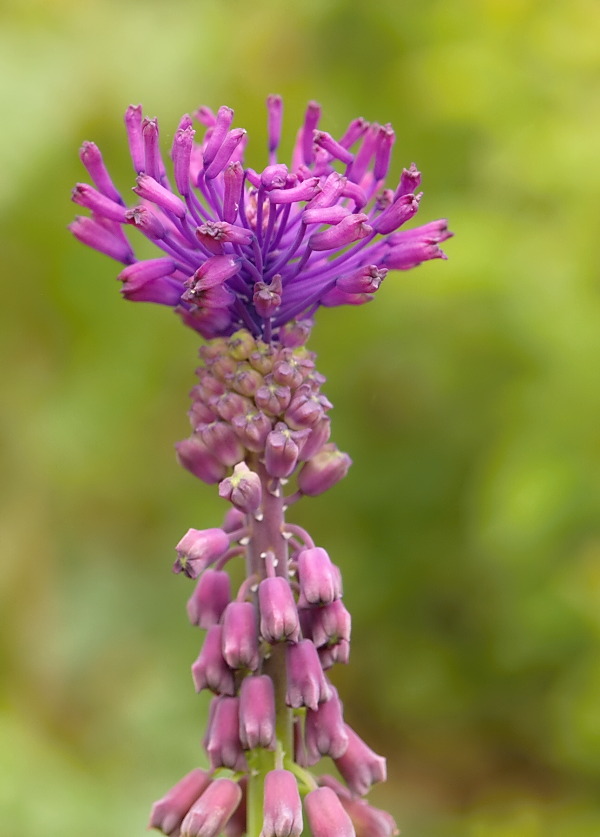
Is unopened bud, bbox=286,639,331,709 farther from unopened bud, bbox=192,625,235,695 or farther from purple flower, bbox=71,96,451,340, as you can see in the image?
purple flower, bbox=71,96,451,340

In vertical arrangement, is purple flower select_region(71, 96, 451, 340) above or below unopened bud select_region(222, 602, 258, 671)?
above

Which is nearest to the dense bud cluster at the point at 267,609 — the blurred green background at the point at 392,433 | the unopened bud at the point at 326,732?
the unopened bud at the point at 326,732

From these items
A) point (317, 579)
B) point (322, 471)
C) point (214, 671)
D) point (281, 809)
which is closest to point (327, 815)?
point (281, 809)

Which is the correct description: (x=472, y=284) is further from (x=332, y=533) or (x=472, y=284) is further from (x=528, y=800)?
(x=528, y=800)

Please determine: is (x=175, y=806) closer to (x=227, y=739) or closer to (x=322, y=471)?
(x=227, y=739)

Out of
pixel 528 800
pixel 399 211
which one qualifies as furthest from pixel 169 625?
pixel 399 211

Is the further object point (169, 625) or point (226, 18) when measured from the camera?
point (226, 18)

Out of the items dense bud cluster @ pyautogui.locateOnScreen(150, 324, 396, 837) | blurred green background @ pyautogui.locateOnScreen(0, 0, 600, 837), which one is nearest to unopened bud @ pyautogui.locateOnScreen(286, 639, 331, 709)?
dense bud cluster @ pyautogui.locateOnScreen(150, 324, 396, 837)

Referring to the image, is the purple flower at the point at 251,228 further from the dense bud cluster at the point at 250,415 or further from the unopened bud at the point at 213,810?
the unopened bud at the point at 213,810
